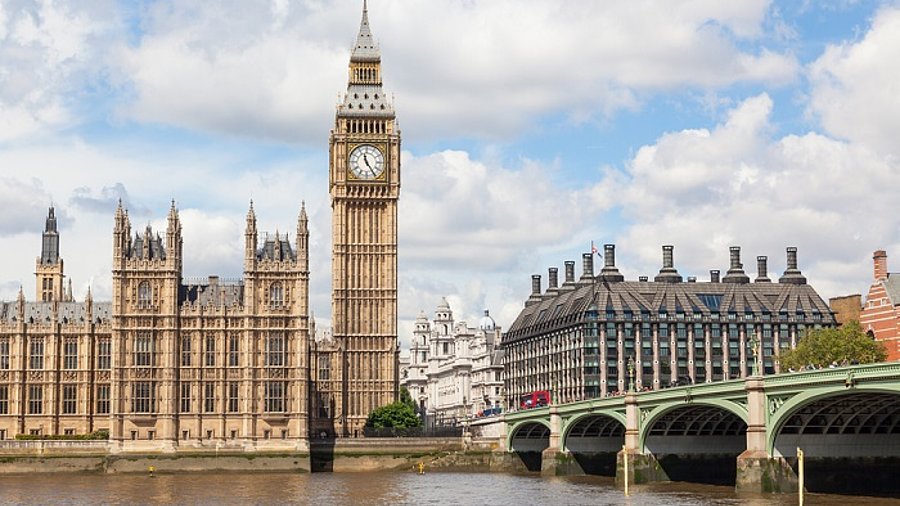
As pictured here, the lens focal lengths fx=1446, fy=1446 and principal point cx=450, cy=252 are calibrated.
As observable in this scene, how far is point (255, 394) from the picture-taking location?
14150cm

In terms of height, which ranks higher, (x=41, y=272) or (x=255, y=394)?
(x=41, y=272)

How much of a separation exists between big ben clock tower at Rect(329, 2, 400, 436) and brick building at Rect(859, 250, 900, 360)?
51.3 metres

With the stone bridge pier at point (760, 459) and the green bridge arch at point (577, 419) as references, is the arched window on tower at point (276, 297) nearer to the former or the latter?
the green bridge arch at point (577, 419)

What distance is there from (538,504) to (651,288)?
106m

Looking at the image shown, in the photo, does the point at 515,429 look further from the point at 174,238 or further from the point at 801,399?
the point at 801,399

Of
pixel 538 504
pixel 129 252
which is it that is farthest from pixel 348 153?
pixel 538 504

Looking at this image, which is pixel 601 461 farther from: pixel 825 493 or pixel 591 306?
pixel 591 306

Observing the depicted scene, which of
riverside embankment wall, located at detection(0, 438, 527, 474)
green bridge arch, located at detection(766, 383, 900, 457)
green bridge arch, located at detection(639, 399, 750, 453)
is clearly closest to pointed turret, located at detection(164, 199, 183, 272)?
riverside embankment wall, located at detection(0, 438, 527, 474)

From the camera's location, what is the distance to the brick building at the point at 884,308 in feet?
487

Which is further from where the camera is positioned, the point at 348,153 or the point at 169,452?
the point at 348,153

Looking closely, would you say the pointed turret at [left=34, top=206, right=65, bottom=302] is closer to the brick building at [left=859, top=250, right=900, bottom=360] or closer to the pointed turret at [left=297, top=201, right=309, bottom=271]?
the pointed turret at [left=297, top=201, right=309, bottom=271]

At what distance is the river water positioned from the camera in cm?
8975

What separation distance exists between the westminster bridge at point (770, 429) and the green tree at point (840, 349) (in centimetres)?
2756

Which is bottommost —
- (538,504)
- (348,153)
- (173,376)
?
(538,504)
